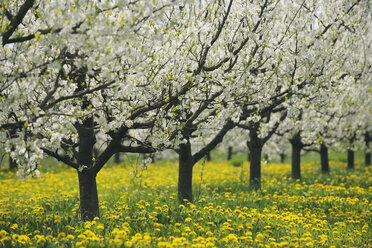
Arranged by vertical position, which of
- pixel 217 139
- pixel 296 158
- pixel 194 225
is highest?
pixel 217 139

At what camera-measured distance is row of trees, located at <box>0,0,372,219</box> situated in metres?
4.39

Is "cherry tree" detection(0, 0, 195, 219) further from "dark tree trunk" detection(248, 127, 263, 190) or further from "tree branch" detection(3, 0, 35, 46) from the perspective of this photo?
"dark tree trunk" detection(248, 127, 263, 190)

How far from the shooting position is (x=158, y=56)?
637 cm

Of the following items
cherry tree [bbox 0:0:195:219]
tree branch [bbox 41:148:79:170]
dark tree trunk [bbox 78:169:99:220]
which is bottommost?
dark tree trunk [bbox 78:169:99:220]

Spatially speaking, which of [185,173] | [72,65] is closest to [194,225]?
[185,173]

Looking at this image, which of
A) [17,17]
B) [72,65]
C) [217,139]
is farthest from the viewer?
[217,139]

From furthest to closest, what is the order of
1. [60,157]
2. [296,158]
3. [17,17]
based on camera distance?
[296,158] < [60,157] < [17,17]

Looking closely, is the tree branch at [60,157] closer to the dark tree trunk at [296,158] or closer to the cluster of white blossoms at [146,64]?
the cluster of white blossoms at [146,64]

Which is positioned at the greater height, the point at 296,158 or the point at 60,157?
the point at 60,157

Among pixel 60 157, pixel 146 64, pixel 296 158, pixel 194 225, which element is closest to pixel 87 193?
pixel 60 157

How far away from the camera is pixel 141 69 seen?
17.6 feet

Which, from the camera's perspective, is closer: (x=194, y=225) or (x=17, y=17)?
(x=17, y=17)

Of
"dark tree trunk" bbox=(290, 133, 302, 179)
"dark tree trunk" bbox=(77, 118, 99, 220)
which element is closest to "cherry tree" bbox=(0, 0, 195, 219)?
"dark tree trunk" bbox=(77, 118, 99, 220)

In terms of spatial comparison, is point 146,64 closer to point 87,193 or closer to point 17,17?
point 17,17
